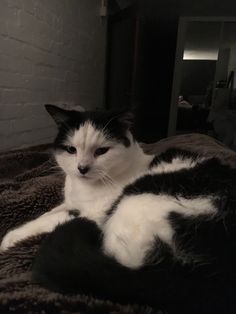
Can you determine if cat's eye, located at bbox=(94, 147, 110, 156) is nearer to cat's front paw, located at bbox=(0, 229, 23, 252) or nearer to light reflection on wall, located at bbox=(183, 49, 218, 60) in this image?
cat's front paw, located at bbox=(0, 229, 23, 252)

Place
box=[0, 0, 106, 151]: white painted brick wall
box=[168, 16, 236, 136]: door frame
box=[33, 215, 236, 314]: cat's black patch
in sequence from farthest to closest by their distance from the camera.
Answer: box=[168, 16, 236, 136]: door frame, box=[0, 0, 106, 151]: white painted brick wall, box=[33, 215, 236, 314]: cat's black patch

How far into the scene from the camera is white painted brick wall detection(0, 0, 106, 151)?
69.1 inches

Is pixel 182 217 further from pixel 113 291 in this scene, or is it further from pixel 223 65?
pixel 223 65

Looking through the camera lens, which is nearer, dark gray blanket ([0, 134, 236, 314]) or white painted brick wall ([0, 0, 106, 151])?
dark gray blanket ([0, 134, 236, 314])

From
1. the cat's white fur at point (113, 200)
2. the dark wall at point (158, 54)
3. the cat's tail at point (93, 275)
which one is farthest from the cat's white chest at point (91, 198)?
the dark wall at point (158, 54)

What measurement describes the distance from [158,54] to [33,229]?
155 inches

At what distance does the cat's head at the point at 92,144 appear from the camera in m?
0.95

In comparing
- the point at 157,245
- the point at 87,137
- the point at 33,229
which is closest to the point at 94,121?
the point at 87,137

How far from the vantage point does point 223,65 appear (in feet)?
13.4

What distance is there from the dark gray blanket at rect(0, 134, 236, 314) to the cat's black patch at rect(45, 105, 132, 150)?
22 cm

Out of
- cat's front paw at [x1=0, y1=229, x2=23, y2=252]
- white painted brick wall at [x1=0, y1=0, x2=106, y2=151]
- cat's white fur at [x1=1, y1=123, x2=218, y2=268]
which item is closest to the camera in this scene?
cat's white fur at [x1=1, y1=123, x2=218, y2=268]

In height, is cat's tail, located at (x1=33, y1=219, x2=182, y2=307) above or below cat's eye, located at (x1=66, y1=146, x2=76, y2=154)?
below

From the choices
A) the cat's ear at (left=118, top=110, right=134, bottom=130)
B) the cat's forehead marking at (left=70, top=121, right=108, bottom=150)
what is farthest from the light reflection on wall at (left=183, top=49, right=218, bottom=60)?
the cat's forehead marking at (left=70, top=121, right=108, bottom=150)

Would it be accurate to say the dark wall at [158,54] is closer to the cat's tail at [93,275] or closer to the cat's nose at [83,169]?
the cat's nose at [83,169]
